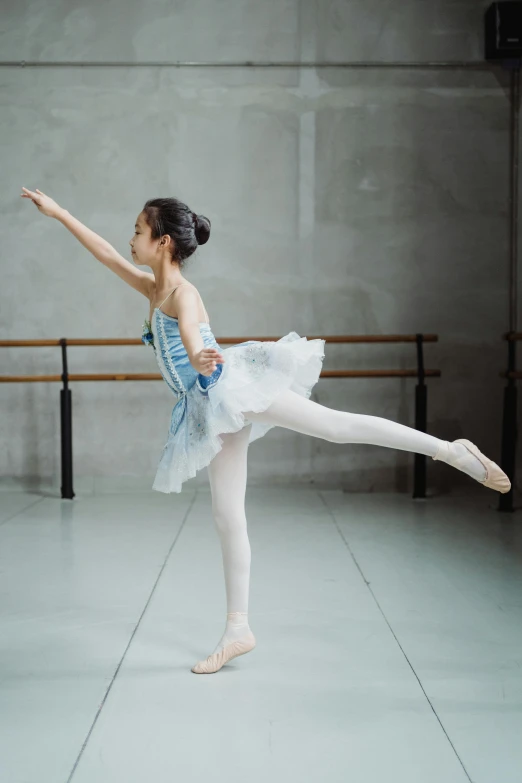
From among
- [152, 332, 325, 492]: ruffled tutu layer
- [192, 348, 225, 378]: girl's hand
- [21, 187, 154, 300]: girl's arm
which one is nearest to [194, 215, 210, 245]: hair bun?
[21, 187, 154, 300]: girl's arm

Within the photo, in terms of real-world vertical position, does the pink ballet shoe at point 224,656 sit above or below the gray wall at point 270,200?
below

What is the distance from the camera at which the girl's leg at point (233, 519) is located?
1.97 metres

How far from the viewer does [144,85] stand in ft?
16.2

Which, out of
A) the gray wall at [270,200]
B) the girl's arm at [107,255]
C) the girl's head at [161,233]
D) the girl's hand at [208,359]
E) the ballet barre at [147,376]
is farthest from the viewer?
the gray wall at [270,200]

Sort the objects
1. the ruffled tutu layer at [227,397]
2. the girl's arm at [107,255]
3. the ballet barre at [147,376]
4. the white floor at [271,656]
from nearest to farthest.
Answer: the white floor at [271,656] → the ruffled tutu layer at [227,397] → the girl's arm at [107,255] → the ballet barre at [147,376]

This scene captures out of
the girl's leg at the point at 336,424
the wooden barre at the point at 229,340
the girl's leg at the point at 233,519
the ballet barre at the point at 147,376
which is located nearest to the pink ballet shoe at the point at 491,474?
the girl's leg at the point at 336,424

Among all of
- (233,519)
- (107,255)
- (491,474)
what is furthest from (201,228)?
(491,474)

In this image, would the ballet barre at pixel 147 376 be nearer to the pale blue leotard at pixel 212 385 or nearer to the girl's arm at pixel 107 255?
the girl's arm at pixel 107 255

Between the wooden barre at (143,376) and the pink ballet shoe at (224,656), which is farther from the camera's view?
the wooden barre at (143,376)

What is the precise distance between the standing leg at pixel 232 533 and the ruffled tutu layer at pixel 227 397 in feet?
0.16

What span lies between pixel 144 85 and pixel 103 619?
358 centimetres

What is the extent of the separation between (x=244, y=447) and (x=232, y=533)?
21 centimetres

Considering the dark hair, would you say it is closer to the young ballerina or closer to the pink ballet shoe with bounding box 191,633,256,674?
the young ballerina

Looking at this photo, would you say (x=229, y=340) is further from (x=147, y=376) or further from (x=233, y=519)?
(x=233, y=519)
